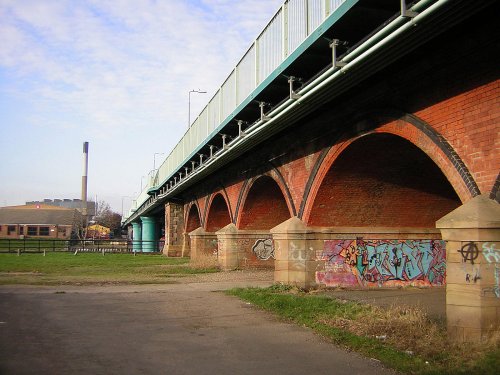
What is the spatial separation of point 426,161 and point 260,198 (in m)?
9.77

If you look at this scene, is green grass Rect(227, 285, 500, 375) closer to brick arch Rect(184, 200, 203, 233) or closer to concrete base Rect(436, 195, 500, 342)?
concrete base Rect(436, 195, 500, 342)

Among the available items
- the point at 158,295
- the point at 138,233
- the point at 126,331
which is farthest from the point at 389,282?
the point at 138,233

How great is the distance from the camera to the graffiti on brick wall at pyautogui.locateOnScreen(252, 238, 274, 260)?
23.1 meters

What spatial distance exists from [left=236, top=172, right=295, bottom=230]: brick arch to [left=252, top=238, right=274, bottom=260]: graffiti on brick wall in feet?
2.41

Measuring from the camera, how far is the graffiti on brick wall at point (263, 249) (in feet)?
75.8

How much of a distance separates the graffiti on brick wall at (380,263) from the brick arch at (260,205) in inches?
240

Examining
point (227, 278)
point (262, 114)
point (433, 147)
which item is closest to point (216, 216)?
point (227, 278)

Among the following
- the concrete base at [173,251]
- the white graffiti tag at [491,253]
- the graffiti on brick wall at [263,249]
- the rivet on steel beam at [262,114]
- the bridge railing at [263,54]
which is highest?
the bridge railing at [263,54]

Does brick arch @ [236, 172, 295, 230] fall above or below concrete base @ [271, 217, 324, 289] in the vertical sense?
above

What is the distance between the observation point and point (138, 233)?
87.6 m

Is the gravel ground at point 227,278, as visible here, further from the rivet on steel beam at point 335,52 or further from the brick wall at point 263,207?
the rivet on steel beam at point 335,52

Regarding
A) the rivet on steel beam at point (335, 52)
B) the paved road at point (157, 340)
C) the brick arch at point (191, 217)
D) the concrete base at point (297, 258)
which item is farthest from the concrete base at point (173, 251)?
the rivet on steel beam at point (335, 52)

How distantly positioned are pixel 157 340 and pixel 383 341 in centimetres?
326

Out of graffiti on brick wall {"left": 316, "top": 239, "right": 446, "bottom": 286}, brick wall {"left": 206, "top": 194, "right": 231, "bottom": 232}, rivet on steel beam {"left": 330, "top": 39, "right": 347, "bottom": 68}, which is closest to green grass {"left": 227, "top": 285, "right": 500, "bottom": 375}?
graffiti on brick wall {"left": 316, "top": 239, "right": 446, "bottom": 286}
